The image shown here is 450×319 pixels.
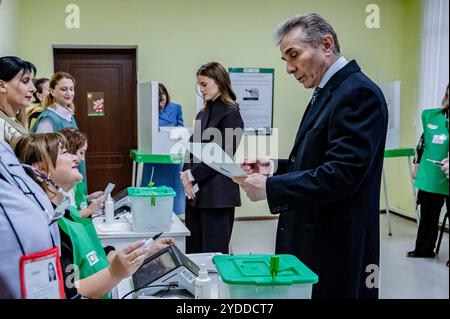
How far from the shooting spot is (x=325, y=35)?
958 mm

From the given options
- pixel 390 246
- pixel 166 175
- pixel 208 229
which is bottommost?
pixel 390 246

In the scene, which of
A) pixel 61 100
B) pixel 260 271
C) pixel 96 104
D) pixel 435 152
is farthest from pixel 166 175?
pixel 435 152

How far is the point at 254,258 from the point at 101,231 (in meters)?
1.14

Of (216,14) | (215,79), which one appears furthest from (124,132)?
(215,79)

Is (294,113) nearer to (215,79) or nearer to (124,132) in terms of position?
(124,132)

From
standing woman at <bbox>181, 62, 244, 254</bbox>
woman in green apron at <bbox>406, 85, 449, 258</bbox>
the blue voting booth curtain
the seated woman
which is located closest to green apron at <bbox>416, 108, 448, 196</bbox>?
woman in green apron at <bbox>406, 85, 449, 258</bbox>

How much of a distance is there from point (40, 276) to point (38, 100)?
2.65 meters

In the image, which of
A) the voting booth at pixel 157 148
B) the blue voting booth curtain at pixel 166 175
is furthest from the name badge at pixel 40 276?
the blue voting booth curtain at pixel 166 175

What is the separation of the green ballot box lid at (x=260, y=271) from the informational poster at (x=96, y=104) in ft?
10.6

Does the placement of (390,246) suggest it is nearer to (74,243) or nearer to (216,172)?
(216,172)

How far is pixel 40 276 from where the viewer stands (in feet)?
1.77

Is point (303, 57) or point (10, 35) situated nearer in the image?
point (303, 57)

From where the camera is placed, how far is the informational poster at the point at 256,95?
3914 millimetres

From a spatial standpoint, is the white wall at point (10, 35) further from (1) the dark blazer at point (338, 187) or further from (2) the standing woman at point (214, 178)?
(1) the dark blazer at point (338, 187)
